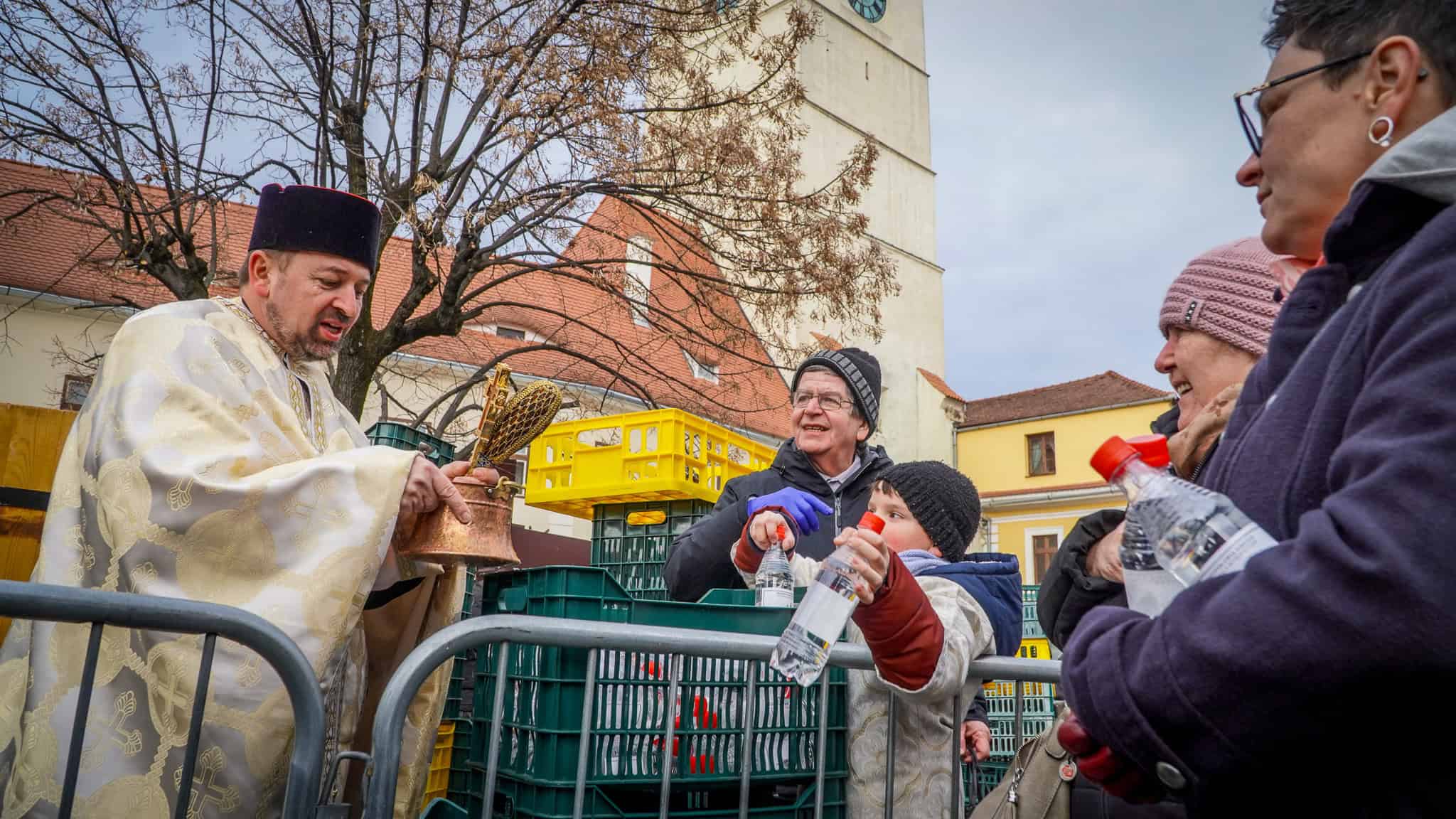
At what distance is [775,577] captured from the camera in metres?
3.08

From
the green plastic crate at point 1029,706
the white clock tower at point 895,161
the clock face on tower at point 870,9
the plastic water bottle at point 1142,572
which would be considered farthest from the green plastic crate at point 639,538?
the clock face on tower at point 870,9

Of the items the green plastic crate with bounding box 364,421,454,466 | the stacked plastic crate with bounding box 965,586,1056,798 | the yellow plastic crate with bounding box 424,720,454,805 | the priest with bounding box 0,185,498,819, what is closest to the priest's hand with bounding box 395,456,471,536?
the priest with bounding box 0,185,498,819

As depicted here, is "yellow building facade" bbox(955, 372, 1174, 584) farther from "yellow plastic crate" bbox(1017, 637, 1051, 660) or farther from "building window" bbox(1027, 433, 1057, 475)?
"yellow plastic crate" bbox(1017, 637, 1051, 660)

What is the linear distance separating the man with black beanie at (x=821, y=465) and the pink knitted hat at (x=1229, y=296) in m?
1.73

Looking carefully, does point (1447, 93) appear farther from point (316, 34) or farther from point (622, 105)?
point (316, 34)

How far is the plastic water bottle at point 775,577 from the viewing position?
2803mm

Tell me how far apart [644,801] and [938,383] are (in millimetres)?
28621

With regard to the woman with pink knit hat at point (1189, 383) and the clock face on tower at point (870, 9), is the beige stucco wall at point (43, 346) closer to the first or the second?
the woman with pink knit hat at point (1189, 383)

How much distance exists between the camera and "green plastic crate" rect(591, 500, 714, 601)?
17.2ft

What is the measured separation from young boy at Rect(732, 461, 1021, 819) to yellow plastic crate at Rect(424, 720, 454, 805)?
51.1 inches

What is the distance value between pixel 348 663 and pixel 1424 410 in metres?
2.84

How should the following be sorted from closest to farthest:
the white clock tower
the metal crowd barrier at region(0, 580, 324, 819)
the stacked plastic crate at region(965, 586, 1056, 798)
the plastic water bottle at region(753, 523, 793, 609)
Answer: the metal crowd barrier at region(0, 580, 324, 819) < the plastic water bottle at region(753, 523, 793, 609) < the stacked plastic crate at region(965, 586, 1056, 798) < the white clock tower

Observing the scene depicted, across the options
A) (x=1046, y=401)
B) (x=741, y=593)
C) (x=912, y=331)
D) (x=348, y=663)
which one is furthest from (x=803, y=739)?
(x=1046, y=401)

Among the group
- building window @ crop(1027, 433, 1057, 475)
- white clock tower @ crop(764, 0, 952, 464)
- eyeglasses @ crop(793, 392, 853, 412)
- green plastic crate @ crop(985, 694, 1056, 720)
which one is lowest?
green plastic crate @ crop(985, 694, 1056, 720)
